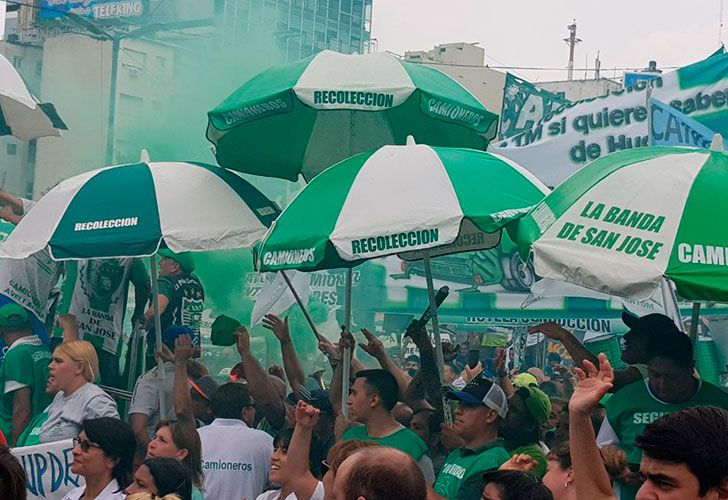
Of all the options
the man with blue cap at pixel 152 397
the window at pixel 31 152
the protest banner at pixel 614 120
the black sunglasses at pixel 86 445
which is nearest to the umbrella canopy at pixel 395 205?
the black sunglasses at pixel 86 445

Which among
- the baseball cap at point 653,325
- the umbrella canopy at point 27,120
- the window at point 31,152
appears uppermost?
the window at point 31,152

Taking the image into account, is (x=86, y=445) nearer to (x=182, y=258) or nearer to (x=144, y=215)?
(x=144, y=215)

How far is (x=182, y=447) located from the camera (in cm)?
636

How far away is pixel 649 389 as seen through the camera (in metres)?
5.57

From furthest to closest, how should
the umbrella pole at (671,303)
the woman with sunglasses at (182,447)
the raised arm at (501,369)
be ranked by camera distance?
the raised arm at (501,369) → the umbrella pole at (671,303) → the woman with sunglasses at (182,447)

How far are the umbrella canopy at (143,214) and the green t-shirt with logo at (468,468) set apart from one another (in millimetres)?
2066

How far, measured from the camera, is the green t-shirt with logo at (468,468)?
18.5ft

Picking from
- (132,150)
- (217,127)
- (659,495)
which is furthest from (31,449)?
(132,150)

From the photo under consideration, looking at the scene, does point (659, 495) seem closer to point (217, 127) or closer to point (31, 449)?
point (31, 449)

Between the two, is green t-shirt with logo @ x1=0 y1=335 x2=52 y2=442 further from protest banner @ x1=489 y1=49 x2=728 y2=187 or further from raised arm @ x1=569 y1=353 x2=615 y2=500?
raised arm @ x1=569 y1=353 x2=615 y2=500

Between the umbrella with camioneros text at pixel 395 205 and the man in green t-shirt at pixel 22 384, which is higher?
the umbrella with camioneros text at pixel 395 205

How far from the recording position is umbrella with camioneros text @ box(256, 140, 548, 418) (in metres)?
5.89

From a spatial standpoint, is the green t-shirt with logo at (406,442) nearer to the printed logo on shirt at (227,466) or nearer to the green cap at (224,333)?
the printed logo on shirt at (227,466)

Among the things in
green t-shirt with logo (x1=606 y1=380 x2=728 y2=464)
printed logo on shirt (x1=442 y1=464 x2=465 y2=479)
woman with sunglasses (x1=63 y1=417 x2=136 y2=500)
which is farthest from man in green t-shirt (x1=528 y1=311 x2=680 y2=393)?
woman with sunglasses (x1=63 y1=417 x2=136 y2=500)
